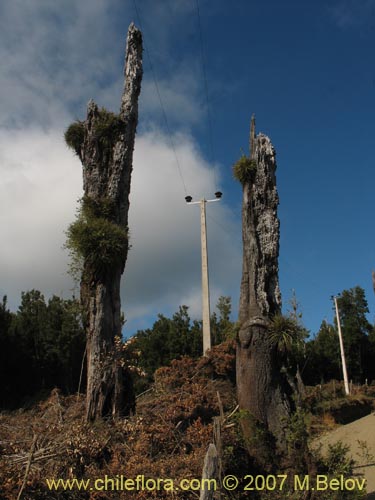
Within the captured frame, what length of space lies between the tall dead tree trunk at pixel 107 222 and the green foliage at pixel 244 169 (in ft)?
8.03

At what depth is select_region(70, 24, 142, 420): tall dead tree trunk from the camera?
329 inches

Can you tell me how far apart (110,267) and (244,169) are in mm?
3273

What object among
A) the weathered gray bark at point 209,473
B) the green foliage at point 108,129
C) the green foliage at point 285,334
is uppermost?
the green foliage at point 108,129

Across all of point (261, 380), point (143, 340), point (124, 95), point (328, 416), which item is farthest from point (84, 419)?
point (143, 340)

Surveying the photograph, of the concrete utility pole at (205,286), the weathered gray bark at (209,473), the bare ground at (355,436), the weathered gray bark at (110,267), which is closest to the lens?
the weathered gray bark at (209,473)

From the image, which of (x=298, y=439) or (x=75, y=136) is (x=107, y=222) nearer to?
(x=75, y=136)

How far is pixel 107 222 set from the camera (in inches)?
358

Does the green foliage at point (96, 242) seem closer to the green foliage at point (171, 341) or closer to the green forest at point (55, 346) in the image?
the green forest at point (55, 346)

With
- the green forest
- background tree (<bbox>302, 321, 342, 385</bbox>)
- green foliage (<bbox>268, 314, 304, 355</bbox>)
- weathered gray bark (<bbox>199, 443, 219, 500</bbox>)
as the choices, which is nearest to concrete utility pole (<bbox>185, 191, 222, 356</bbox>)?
the green forest

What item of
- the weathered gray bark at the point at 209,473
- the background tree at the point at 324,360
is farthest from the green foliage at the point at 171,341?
the weathered gray bark at the point at 209,473

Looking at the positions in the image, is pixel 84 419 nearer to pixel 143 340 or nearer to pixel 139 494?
pixel 139 494

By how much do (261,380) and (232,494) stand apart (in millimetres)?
2070

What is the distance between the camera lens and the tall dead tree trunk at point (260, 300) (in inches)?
298

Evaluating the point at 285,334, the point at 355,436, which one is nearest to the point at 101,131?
the point at 285,334
